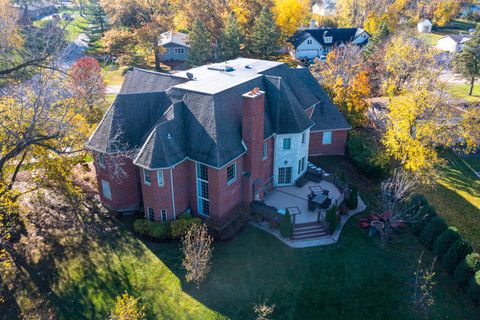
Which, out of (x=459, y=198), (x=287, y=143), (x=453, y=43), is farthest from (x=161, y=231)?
(x=453, y=43)

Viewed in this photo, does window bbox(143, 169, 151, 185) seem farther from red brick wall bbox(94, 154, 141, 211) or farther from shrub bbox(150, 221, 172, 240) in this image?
shrub bbox(150, 221, 172, 240)

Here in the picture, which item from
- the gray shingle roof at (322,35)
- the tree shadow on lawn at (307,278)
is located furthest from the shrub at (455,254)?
the gray shingle roof at (322,35)

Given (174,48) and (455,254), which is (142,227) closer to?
(455,254)

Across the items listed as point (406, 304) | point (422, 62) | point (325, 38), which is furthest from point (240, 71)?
point (325, 38)

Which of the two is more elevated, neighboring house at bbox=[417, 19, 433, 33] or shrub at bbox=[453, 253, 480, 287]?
neighboring house at bbox=[417, 19, 433, 33]

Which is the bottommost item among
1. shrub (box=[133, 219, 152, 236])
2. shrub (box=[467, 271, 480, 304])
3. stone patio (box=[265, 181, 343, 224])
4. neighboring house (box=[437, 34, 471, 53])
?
shrub (box=[467, 271, 480, 304])

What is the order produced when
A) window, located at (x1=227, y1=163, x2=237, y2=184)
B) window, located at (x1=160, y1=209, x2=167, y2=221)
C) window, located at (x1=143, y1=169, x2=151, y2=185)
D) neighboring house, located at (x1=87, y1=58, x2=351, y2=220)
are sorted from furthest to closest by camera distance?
window, located at (x1=227, y1=163, x2=237, y2=184)
window, located at (x1=160, y1=209, x2=167, y2=221)
neighboring house, located at (x1=87, y1=58, x2=351, y2=220)
window, located at (x1=143, y1=169, x2=151, y2=185)

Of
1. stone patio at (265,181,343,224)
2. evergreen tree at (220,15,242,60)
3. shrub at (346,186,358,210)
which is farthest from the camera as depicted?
evergreen tree at (220,15,242,60)

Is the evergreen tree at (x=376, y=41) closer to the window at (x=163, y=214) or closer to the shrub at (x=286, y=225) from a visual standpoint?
the shrub at (x=286, y=225)

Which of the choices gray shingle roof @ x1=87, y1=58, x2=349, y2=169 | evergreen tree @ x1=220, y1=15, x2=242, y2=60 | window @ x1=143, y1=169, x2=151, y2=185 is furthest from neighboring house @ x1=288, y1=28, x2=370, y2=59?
window @ x1=143, y1=169, x2=151, y2=185
